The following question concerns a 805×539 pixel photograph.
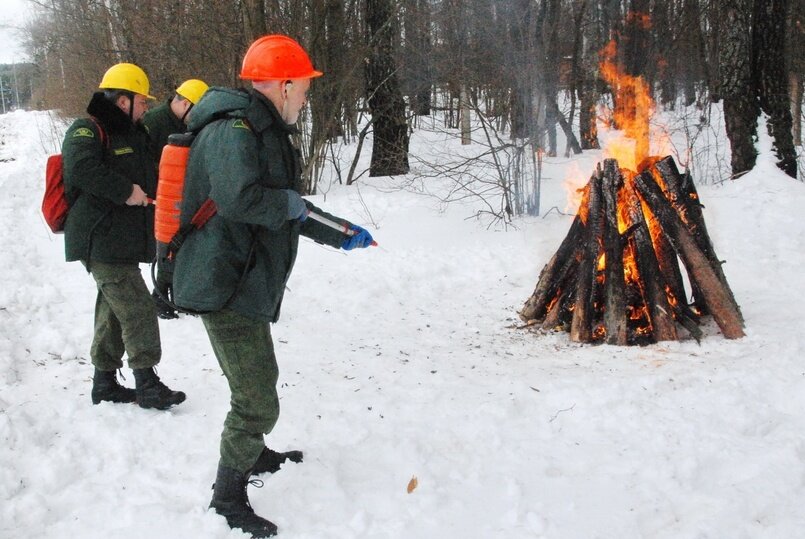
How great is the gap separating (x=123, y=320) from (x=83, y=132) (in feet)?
3.77

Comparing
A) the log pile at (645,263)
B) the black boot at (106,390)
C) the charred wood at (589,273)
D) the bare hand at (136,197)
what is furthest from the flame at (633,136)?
the black boot at (106,390)

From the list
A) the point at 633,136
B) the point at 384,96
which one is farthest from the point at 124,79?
the point at 384,96

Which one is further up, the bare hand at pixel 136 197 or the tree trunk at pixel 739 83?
the tree trunk at pixel 739 83

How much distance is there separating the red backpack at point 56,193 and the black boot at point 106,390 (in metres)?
0.99

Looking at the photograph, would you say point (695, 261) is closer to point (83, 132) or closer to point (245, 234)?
point (245, 234)

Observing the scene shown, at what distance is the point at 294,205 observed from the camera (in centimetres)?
277

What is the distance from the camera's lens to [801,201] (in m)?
7.76

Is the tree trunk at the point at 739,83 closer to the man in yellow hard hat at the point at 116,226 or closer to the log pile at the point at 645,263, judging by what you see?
the log pile at the point at 645,263

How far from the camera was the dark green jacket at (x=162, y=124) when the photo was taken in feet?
16.3

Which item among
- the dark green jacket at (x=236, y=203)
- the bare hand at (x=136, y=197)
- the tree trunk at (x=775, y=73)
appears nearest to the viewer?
the dark green jacket at (x=236, y=203)

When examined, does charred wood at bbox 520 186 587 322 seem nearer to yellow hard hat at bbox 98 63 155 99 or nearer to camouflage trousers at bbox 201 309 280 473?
camouflage trousers at bbox 201 309 280 473

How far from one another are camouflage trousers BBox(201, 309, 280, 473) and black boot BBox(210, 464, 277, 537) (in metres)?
0.05

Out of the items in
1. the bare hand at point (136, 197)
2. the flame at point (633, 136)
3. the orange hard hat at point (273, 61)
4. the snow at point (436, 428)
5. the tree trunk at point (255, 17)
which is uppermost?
the tree trunk at point (255, 17)

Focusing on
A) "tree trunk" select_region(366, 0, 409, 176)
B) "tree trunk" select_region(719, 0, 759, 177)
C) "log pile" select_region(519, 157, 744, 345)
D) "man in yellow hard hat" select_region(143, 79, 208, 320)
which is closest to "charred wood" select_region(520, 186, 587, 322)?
"log pile" select_region(519, 157, 744, 345)
